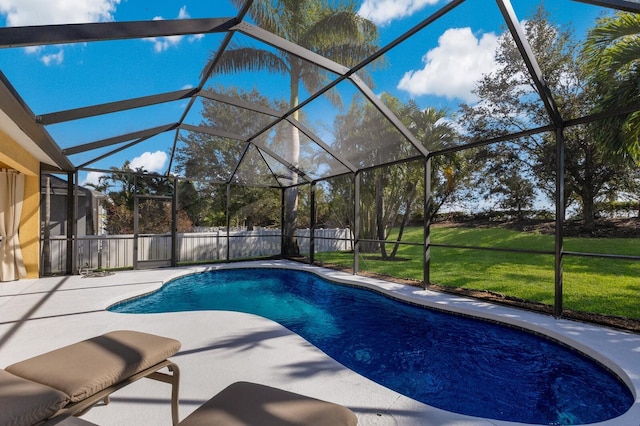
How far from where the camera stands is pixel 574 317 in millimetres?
4465

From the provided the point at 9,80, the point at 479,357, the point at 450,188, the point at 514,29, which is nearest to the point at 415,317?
the point at 479,357

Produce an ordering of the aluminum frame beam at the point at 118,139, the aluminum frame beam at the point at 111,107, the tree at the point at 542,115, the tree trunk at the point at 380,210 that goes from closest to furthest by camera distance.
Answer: the aluminum frame beam at the point at 111,107 < the tree at the point at 542,115 < the aluminum frame beam at the point at 118,139 < the tree trunk at the point at 380,210

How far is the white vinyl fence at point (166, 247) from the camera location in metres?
8.69

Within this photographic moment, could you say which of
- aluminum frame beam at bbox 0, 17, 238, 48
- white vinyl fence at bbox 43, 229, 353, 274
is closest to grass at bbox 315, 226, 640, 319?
white vinyl fence at bbox 43, 229, 353, 274

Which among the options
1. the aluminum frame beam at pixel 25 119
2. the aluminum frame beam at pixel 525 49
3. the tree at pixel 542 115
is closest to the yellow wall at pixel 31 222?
the aluminum frame beam at pixel 25 119

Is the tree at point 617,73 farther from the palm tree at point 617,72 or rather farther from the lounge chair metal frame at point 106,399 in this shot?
the lounge chair metal frame at point 106,399

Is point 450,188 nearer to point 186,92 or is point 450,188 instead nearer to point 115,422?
point 186,92

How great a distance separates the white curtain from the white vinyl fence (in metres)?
0.78

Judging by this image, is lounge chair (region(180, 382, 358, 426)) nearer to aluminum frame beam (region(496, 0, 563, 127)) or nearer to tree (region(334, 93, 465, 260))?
aluminum frame beam (region(496, 0, 563, 127))

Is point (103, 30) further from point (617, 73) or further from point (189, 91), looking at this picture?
point (617, 73)

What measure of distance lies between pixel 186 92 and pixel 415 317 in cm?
550

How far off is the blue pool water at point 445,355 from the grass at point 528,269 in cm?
324

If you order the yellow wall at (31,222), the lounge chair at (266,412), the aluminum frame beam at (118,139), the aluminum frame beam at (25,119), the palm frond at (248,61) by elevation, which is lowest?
the lounge chair at (266,412)

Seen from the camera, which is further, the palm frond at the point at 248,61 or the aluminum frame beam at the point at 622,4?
the palm frond at the point at 248,61
